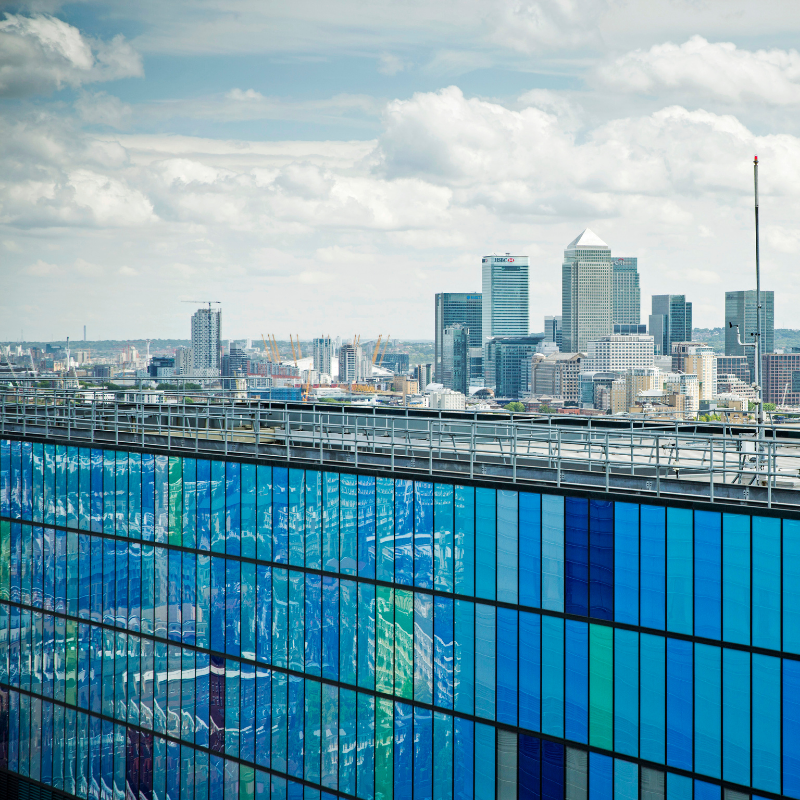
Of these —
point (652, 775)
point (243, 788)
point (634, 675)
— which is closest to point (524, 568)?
point (634, 675)

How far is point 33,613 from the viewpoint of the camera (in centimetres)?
3152

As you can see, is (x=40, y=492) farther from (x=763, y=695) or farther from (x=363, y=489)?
(x=763, y=695)

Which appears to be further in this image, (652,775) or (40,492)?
(40,492)

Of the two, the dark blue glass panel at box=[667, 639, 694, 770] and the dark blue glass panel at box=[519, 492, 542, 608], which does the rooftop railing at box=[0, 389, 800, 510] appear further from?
the dark blue glass panel at box=[667, 639, 694, 770]

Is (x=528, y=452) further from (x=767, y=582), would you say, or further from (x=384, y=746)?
(x=767, y=582)

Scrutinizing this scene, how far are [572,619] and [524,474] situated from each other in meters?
4.66

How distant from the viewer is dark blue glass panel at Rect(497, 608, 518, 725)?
20438 mm

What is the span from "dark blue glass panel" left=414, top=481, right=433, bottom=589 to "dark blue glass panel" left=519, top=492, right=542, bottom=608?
2.50 meters

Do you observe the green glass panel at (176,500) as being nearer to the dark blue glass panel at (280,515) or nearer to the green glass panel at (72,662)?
the dark blue glass panel at (280,515)

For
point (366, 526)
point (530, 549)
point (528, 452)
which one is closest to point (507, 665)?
point (530, 549)

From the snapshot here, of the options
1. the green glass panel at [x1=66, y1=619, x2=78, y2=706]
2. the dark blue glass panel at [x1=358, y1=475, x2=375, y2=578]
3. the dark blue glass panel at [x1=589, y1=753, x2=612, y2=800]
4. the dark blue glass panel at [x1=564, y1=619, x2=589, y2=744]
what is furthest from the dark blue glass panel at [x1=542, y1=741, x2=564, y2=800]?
the green glass panel at [x1=66, y1=619, x2=78, y2=706]

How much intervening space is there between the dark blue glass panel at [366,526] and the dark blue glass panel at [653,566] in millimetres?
7181

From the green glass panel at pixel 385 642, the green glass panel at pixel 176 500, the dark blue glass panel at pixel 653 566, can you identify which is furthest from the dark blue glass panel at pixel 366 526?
the dark blue glass panel at pixel 653 566

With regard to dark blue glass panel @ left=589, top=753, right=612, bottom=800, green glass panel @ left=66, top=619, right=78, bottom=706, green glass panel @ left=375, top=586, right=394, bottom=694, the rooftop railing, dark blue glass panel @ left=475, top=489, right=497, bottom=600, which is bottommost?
green glass panel @ left=66, top=619, right=78, bottom=706
